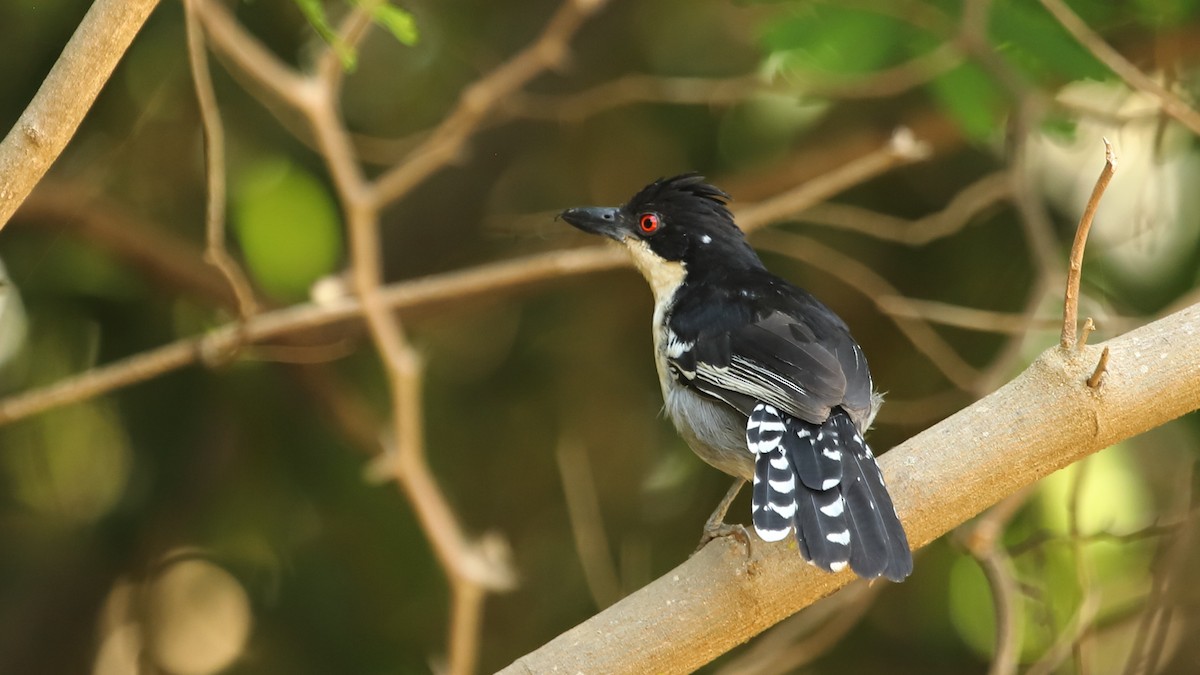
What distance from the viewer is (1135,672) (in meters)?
3.96

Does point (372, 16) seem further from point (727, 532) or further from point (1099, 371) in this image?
point (1099, 371)

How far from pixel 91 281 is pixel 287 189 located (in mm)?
796

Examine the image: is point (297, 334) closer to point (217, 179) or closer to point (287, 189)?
point (287, 189)

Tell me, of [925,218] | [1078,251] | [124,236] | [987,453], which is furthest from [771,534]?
[124,236]

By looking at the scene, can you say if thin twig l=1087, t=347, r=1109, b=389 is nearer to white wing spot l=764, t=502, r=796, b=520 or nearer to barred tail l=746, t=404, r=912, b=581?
barred tail l=746, t=404, r=912, b=581

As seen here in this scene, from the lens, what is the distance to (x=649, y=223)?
4.41 meters

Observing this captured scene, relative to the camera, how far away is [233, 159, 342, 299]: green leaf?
5305 mm

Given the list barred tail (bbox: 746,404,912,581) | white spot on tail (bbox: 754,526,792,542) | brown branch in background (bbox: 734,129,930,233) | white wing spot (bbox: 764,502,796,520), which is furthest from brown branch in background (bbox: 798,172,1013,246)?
white spot on tail (bbox: 754,526,792,542)

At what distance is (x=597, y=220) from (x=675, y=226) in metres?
0.25

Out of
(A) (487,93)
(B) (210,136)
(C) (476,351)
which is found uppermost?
(C) (476,351)

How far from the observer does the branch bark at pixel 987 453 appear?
8.84 feet

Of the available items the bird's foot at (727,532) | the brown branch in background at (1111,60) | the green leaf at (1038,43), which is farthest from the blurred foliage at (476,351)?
the bird's foot at (727,532)

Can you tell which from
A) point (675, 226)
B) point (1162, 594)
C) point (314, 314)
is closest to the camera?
point (314, 314)

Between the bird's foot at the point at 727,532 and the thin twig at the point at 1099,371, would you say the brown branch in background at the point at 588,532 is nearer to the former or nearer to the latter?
the bird's foot at the point at 727,532
